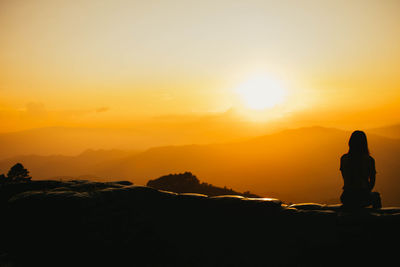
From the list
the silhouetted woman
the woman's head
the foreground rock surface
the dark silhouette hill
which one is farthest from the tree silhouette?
the woman's head

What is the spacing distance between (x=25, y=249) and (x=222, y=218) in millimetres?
8371

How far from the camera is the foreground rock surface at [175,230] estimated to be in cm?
1143

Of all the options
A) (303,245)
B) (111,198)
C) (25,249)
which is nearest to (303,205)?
(303,245)

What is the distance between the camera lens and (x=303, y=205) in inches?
569

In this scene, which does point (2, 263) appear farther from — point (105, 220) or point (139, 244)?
point (139, 244)

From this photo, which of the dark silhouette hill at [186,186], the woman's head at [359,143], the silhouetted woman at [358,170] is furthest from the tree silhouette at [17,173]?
the woman's head at [359,143]

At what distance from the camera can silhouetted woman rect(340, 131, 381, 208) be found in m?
11.4

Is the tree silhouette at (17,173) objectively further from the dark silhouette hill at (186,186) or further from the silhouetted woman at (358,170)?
the silhouetted woman at (358,170)

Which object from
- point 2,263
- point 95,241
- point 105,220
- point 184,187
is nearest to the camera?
point 2,263

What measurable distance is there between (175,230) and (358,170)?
8461 mm

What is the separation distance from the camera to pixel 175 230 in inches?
558

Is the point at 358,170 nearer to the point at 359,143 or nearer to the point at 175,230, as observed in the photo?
the point at 359,143

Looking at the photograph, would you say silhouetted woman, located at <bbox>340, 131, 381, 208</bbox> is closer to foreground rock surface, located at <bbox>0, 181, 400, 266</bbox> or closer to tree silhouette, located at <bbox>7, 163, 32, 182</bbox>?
foreground rock surface, located at <bbox>0, 181, 400, 266</bbox>

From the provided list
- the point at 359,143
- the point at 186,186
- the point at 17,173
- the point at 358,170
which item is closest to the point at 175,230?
the point at 358,170
